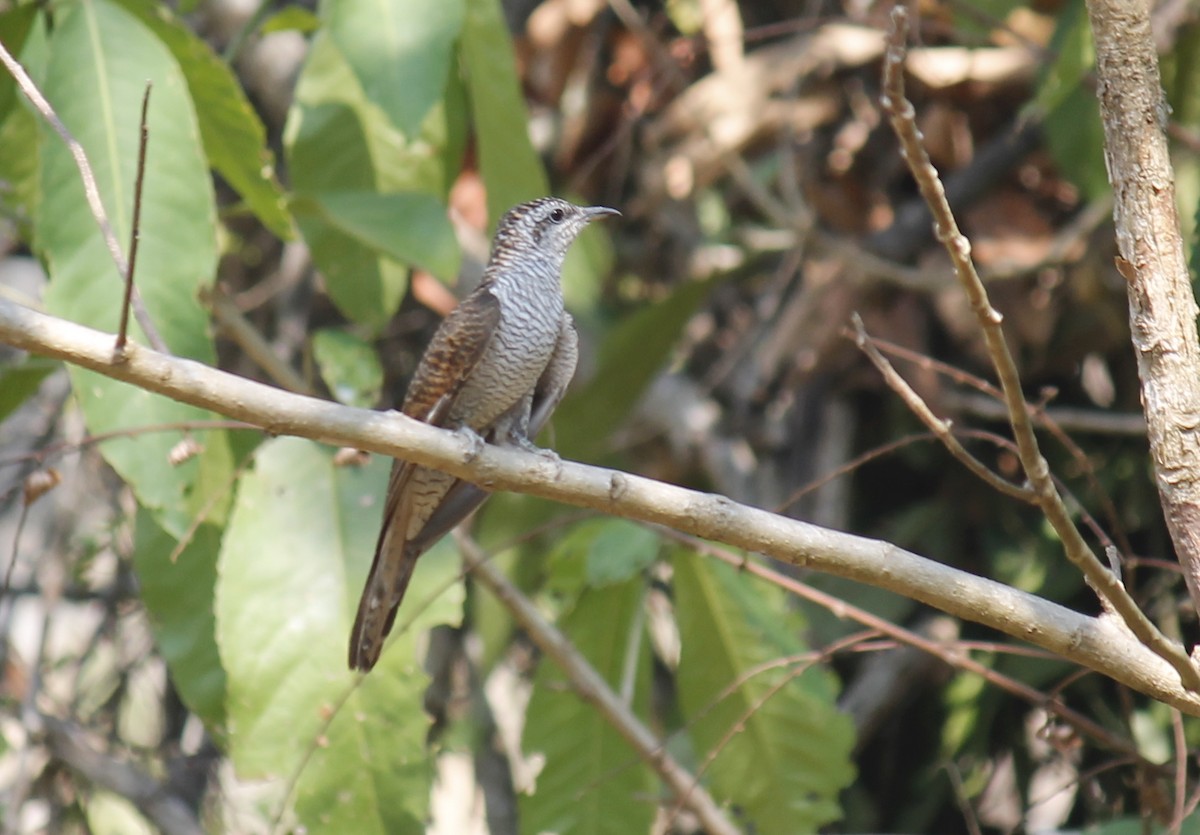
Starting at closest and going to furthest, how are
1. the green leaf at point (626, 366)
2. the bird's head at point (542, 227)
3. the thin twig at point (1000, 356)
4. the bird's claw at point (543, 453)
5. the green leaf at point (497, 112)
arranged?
the thin twig at point (1000, 356), the bird's claw at point (543, 453), the green leaf at point (497, 112), the bird's head at point (542, 227), the green leaf at point (626, 366)

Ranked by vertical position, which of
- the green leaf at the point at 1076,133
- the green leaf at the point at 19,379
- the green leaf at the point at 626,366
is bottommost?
the green leaf at the point at 626,366

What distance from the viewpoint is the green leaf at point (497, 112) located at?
3.90 meters

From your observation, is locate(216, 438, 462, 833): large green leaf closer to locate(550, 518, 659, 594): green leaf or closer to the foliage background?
the foliage background

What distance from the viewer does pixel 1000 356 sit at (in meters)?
1.89

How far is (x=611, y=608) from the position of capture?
3746mm

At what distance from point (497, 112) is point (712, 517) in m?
2.04

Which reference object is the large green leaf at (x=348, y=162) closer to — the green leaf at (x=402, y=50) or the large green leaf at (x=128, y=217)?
the green leaf at (x=402, y=50)

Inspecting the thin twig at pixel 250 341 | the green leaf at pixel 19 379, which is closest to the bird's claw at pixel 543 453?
the thin twig at pixel 250 341

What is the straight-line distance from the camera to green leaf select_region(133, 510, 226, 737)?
145 inches

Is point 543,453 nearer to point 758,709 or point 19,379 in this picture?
point 758,709

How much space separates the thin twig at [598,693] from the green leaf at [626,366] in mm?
1193

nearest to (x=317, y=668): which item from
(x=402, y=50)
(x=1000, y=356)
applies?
(x=402, y=50)

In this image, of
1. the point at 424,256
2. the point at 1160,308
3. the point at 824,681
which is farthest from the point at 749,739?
the point at 1160,308

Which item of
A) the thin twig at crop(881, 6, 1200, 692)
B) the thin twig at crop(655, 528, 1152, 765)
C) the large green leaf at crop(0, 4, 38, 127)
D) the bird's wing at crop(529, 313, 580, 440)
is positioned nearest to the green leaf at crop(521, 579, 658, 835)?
the thin twig at crop(655, 528, 1152, 765)
